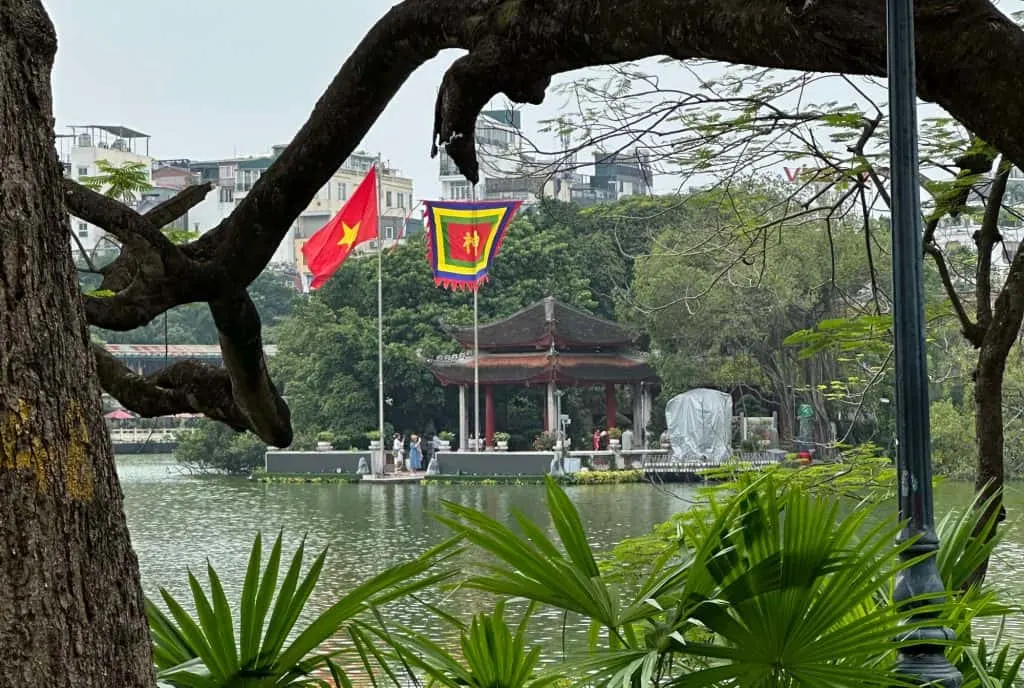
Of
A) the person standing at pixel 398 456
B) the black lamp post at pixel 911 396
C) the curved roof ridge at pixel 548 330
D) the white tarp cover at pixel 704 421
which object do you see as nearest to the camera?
the black lamp post at pixel 911 396

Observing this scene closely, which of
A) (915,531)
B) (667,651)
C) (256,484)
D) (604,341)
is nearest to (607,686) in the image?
(667,651)

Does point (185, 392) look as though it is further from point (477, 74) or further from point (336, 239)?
point (336, 239)

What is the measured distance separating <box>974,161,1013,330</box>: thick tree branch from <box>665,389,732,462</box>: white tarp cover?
66.9ft

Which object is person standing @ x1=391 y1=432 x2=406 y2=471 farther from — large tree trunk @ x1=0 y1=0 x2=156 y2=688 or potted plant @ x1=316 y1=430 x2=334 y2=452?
large tree trunk @ x1=0 y1=0 x2=156 y2=688

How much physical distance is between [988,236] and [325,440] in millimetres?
23880

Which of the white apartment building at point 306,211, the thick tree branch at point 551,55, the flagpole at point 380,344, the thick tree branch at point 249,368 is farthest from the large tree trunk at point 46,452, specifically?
the white apartment building at point 306,211

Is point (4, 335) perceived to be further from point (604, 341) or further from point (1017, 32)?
point (604, 341)

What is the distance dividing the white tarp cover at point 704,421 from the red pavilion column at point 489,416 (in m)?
3.85

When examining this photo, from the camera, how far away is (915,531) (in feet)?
5.16

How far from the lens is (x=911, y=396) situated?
1.57 metres

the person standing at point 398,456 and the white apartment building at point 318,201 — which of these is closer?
the person standing at point 398,456

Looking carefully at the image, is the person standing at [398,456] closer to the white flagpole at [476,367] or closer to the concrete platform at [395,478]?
the concrete platform at [395,478]

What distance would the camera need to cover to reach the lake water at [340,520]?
14109mm

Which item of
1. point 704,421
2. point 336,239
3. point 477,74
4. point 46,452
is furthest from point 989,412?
point 704,421
